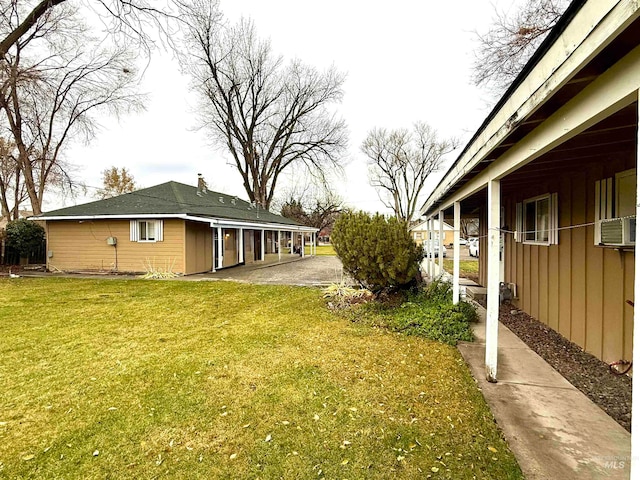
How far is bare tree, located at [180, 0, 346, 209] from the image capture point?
23.3 metres

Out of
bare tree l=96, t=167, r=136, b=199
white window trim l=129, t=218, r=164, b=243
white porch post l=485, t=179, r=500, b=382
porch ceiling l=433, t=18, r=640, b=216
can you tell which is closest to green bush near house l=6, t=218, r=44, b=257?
white window trim l=129, t=218, r=164, b=243

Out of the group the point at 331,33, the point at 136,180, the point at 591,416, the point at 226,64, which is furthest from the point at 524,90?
the point at 136,180

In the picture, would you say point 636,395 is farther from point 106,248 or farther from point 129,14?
point 106,248

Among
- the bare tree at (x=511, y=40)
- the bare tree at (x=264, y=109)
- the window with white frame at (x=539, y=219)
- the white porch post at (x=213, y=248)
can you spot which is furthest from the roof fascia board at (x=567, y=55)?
the bare tree at (x=264, y=109)

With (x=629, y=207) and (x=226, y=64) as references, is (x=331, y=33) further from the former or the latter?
(x=226, y=64)

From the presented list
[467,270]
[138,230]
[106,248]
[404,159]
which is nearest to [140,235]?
[138,230]

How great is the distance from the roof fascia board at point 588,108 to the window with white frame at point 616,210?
4.28 ft

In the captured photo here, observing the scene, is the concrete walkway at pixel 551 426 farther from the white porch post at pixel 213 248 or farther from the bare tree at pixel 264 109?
the bare tree at pixel 264 109

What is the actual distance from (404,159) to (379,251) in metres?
27.6

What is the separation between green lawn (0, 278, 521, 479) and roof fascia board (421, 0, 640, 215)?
2312 millimetres

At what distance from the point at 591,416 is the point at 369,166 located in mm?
32445

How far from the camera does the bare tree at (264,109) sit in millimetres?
23328

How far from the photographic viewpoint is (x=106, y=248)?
1373cm

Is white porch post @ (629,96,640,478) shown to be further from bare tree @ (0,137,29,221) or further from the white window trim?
bare tree @ (0,137,29,221)
